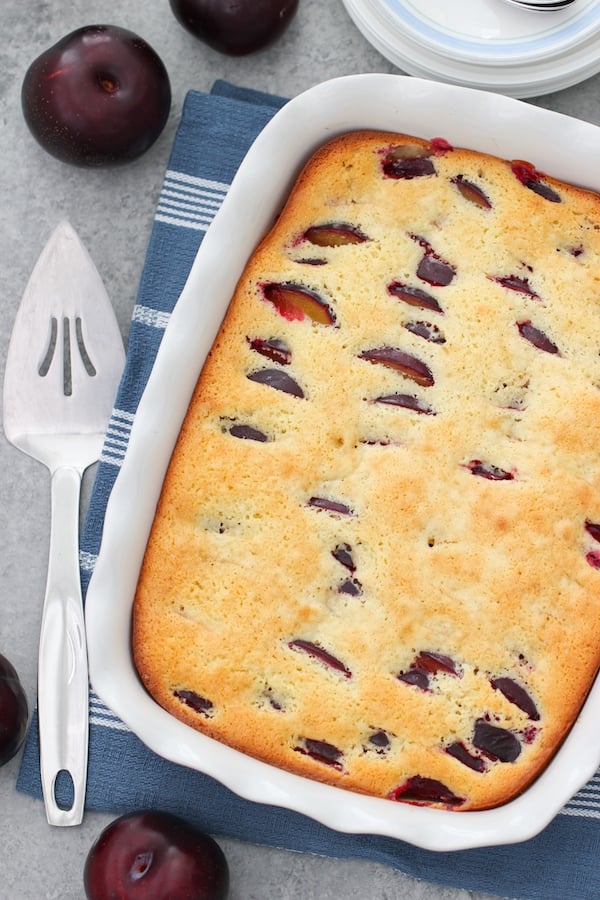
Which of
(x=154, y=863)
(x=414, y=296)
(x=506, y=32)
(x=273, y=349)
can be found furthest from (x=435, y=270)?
(x=154, y=863)

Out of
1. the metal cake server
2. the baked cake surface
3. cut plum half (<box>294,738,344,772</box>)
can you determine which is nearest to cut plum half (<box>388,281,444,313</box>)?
the baked cake surface

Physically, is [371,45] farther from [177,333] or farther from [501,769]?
[501,769]

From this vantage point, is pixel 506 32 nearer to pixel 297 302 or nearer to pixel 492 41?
pixel 492 41

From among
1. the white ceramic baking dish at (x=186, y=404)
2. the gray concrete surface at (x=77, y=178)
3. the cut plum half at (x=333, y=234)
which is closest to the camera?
the white ceramic baking dish at (x=186, y=404)

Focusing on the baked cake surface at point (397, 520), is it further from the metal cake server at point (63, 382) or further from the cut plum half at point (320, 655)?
the metal cake server at point (63, 382)

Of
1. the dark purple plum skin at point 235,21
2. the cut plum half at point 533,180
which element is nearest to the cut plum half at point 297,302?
the cut plum half at point 533,180

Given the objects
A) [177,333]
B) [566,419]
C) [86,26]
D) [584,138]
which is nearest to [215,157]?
[86,26]
